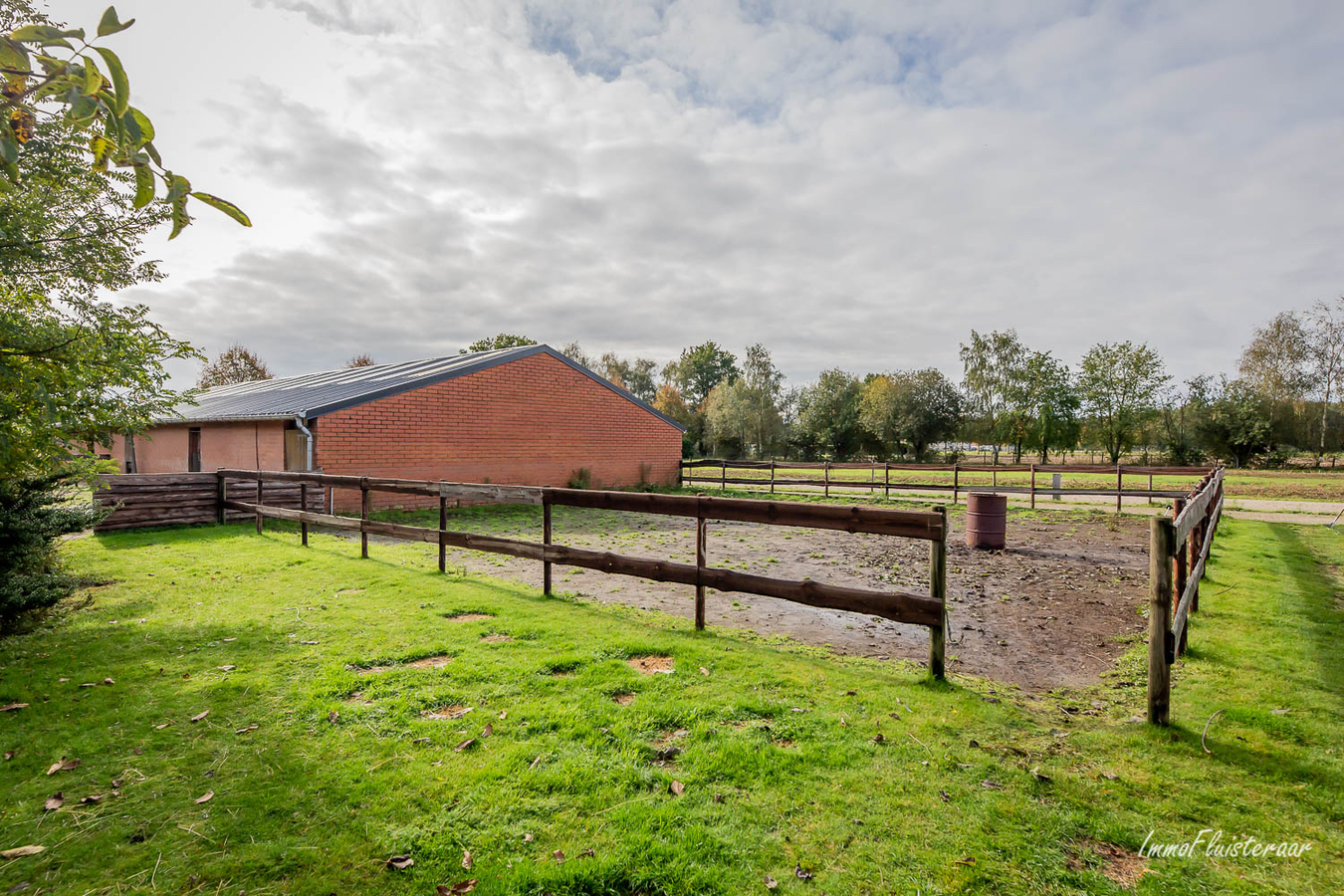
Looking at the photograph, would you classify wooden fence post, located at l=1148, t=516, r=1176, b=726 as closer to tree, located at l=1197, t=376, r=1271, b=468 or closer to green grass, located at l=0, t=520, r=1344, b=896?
green grass, located at l=0, t=520, r=1344, b=896

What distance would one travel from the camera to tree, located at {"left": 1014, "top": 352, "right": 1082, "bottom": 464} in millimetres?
43344

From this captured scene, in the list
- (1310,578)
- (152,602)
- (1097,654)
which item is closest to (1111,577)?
(1310,578)

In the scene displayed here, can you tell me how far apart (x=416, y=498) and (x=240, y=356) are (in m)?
47.0

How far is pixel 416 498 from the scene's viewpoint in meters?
15.3

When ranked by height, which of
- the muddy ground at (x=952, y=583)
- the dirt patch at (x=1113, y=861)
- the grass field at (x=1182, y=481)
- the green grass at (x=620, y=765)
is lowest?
the grass field at (x=1182, y=481)

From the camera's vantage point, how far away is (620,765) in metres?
3.02

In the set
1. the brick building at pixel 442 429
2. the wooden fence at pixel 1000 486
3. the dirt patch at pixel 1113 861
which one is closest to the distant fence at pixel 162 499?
the brick building at pixel 442 429

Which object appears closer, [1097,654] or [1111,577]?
[1097,654]

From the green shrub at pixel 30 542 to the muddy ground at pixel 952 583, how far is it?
154 inches

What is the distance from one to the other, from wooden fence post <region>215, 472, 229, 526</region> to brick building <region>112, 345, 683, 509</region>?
1.96 metres

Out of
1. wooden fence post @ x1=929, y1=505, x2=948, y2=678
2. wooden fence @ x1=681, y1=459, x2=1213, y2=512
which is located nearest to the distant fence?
wooden fence post @ x1=929, y1=505, x2=948, y2=678

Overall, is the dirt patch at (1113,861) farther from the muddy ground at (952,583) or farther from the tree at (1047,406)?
the tree at (1047,406)

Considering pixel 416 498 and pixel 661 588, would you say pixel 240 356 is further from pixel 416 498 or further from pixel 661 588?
pixel 661 588

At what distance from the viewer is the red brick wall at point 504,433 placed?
14570 mm
